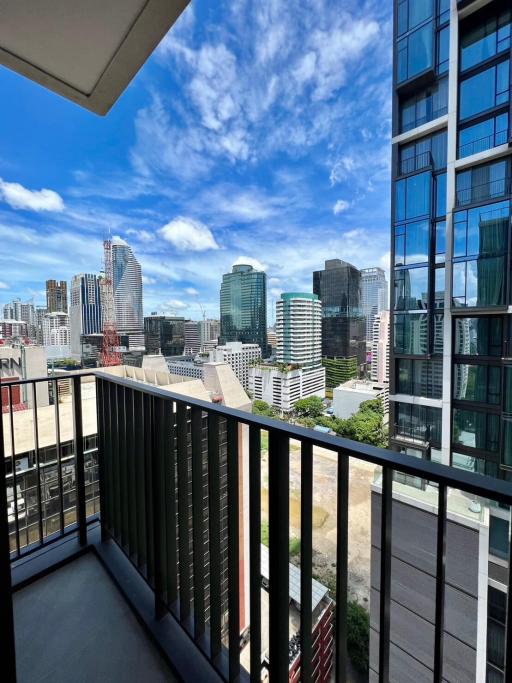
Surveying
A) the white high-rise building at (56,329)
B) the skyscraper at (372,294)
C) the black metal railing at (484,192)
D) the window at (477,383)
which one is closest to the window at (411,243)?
the black metal railing at (484,192)

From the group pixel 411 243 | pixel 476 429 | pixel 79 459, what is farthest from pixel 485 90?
pixel 79 459

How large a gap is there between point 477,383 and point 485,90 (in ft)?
17.1

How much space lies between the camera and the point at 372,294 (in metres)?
5.28

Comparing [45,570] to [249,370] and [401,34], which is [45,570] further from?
[401,34]

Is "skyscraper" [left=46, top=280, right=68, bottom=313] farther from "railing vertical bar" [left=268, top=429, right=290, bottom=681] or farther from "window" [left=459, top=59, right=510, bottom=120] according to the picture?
"window" [left=459, top=59, right=510, bottom=120]

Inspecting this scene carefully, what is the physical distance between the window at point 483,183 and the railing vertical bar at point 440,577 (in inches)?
266

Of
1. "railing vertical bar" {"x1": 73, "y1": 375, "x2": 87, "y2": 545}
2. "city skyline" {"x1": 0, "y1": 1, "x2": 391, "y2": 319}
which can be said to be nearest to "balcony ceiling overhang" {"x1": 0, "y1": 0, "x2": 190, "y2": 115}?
"railing vertical bar" {"x1": 73, "y1": 375, "x2": 87, "y2": 545}

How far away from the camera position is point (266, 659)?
843 mm

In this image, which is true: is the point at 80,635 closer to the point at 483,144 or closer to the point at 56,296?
the point at 56,296

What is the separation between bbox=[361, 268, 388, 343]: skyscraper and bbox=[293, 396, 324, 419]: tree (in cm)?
150

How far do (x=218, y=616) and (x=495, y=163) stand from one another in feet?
24.4

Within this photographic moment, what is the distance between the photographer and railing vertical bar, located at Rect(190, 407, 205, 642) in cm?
95

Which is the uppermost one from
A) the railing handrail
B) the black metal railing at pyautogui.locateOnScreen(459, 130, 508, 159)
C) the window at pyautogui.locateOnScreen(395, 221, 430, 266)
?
the black metal railing at pyautogui.locateOnScreen(459, 130, 508, 159)

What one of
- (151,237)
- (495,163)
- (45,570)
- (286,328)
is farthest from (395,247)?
(151,237)
